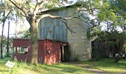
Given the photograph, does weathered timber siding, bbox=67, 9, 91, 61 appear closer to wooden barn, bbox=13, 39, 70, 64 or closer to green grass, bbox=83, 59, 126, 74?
wooden barn, bbox=13, 39, 70, 64

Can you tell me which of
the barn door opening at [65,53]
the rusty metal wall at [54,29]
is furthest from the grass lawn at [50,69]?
the rusty metal wall at [54,29]

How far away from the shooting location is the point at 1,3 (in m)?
31.0

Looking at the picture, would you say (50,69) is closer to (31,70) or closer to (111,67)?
(31,70)

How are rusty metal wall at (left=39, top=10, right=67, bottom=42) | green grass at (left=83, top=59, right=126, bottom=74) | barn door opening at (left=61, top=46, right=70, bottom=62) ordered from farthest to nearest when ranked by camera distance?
1. rusty metal wall at (left=39, top=10, right=67, bottom=42)
2. barn door opening at (left=61, top=46, right=70, bottom=62)
3. green grass at (left=83, top=59, right=126, bottom=74)

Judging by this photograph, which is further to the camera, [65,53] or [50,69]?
[65,53]

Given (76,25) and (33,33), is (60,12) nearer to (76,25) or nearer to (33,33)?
(76,25)

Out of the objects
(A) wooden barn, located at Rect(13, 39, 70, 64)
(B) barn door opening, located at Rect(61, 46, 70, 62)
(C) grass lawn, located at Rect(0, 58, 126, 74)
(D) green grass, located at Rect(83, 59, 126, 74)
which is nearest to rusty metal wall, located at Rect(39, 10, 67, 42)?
(B) barn door opening, located at Rect(61, 46, 70, 62)

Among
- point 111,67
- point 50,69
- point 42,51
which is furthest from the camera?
point 42,51

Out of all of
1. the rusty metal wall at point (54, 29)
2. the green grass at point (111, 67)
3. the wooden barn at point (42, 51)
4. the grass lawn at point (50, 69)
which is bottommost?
the green grass at point (111, 67)

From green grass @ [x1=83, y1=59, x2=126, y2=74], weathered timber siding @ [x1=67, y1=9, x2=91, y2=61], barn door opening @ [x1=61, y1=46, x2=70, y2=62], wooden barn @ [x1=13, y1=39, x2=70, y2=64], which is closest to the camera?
green grass @ [x1=83, y1=59, x2=126, y2=74]

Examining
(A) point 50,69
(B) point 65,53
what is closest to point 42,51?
(A) point 50,69

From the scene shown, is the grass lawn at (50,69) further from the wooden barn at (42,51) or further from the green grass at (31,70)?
the wooden barn at (42,51)

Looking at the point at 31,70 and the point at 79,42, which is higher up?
the point at 79,42

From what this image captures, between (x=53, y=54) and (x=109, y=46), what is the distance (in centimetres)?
716
